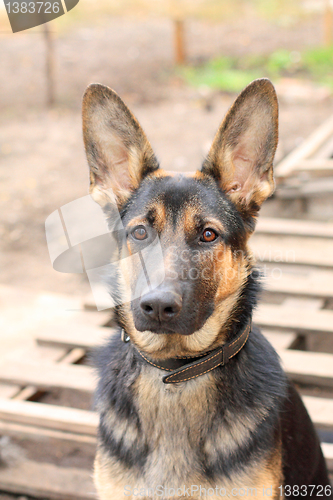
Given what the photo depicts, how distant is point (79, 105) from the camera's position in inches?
452

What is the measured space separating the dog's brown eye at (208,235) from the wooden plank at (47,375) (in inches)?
69.4

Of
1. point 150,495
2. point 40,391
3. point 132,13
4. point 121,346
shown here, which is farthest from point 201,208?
point 132,13

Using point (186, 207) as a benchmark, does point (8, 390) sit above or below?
below

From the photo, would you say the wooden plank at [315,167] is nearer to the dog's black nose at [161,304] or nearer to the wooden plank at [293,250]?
the wooden plank at [293,250]

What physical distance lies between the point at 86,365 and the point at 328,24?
14030 mm

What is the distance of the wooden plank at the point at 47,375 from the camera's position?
12.3 ft

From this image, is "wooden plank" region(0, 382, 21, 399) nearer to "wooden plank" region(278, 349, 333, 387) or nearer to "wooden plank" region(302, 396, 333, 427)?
"wooden plank" region(278, 349, 333, 387)

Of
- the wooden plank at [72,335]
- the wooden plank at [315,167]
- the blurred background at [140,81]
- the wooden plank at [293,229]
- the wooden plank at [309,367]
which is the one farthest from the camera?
the blurred background at [140,81]

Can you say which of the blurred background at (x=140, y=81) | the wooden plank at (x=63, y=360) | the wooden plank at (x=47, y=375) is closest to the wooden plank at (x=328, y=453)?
the wooden plank at (x=47, y=375)

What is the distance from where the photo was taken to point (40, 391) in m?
4.15

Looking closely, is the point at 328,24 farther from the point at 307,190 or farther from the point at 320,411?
the point at 320,411

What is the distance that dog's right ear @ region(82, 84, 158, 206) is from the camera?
8.12 feet

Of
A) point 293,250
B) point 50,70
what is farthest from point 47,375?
point 50,70

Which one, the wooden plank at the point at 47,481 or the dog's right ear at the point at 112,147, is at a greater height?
the dog's right ear at the point at 112,147
